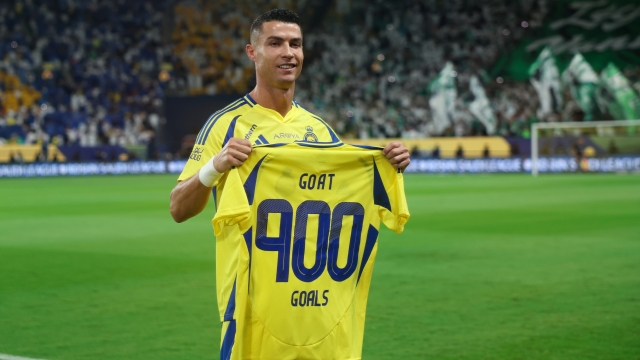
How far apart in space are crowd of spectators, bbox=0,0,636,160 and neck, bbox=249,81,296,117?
32.8 metres

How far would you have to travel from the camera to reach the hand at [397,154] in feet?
11.3

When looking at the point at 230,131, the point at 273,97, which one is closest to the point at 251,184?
the point at 230,131

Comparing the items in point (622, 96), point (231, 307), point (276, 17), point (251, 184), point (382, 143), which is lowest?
point (382, 143)

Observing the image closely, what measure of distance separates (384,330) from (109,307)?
249 cm

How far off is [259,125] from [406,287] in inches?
201

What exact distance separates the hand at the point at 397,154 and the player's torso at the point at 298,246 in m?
0.22

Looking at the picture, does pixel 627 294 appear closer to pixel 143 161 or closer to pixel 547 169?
pixel 547 169

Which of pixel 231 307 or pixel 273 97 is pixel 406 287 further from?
pixel 231 307

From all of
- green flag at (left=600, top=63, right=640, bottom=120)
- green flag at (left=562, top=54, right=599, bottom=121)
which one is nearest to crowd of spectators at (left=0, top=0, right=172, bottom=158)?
green flag at (left=562, top=54, right=599, bottom=121)

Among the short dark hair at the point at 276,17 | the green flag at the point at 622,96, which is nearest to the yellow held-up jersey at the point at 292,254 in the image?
the short dark hair at the point at 276,17

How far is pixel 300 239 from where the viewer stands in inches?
132

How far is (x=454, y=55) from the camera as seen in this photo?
1575 inches

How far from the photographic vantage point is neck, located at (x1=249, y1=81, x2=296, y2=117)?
11.8 feet

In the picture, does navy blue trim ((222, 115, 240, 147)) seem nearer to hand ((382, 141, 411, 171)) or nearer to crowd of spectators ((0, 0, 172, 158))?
hand ((382, 141, 411, 171))
